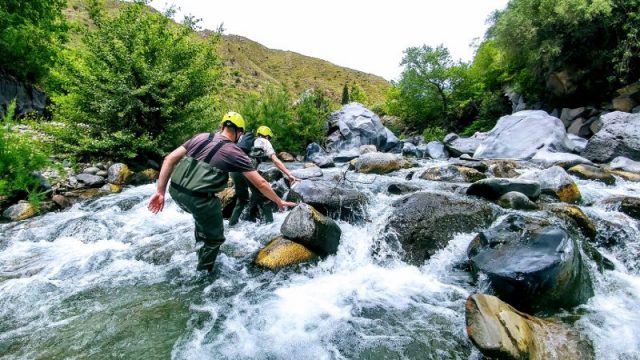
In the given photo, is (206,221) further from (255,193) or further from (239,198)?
(239,198)

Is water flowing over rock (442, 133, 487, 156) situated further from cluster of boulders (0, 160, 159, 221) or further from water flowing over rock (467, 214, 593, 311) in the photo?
cluster of boulders (0, 160, 159, 221)

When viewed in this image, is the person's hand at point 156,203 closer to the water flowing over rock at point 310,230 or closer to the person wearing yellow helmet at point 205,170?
the person wearing yellow helmet at point 205,170

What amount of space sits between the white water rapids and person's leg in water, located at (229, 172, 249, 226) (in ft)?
1.32

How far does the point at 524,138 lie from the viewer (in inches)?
651

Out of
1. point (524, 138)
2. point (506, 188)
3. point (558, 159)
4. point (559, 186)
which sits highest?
point (524, 138)

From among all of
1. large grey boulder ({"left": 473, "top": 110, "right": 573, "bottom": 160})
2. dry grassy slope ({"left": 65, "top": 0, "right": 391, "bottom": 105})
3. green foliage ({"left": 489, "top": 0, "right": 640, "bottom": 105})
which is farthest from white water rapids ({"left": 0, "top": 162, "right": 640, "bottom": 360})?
dry grassy slope ({"left": 65, "top": 0, "right": 391, "bottom": 105})

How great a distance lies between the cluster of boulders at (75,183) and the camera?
791 centimetres

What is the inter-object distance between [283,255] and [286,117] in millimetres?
20492

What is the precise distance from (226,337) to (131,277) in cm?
240

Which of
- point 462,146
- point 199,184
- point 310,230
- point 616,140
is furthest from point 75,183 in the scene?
point 616,140

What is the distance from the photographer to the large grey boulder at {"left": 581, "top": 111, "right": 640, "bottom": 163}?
1225 cm

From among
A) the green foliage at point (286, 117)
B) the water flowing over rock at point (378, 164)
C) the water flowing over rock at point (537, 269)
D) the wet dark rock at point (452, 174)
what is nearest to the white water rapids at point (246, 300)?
the water flowing over rock at point (537, 269)

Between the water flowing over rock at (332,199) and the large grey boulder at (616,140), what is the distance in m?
12.3

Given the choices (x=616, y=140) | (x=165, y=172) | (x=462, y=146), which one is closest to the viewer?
(x=165, y=172)
